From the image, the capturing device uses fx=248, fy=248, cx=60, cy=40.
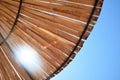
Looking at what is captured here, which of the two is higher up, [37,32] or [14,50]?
[37,32]

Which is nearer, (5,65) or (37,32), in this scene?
(37,32)

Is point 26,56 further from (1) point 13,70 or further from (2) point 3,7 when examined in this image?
(2) point 3,7

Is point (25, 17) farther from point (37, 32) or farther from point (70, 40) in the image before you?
point (70, 40)

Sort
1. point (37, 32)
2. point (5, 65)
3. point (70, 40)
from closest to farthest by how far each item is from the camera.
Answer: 1. point (70, 40)
2. point (37, 32)
3. point (5, 65)

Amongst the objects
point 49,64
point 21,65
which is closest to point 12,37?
point 21,65

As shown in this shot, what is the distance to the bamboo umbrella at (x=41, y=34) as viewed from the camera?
3111 millimetres

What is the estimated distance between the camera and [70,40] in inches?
126

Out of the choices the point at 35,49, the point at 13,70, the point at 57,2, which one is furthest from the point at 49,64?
the point at 57,2

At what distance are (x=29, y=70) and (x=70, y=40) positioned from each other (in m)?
0.78

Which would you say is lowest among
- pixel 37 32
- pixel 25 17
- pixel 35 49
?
pixel 35 49

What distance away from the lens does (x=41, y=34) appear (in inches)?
134

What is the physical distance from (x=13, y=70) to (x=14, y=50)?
0.29 meters

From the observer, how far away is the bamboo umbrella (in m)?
3.11

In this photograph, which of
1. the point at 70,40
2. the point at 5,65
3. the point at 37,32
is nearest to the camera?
the point at 70,40
